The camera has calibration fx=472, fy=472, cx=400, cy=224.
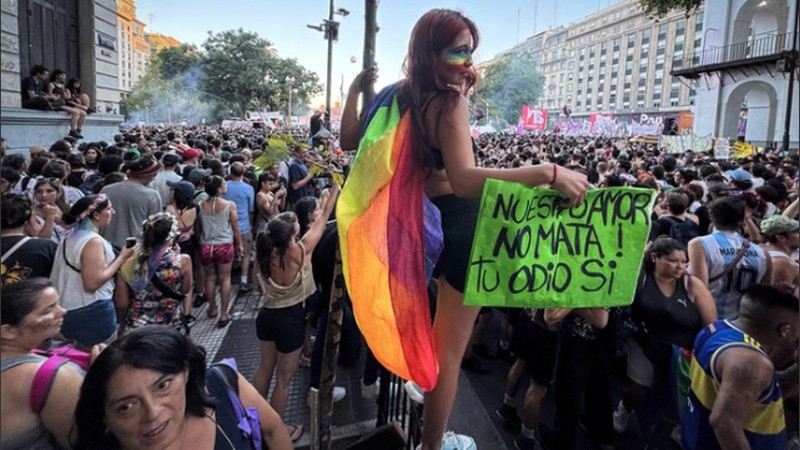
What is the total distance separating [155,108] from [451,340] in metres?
74.1

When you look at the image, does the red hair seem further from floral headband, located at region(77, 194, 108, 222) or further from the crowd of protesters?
floral headband, located at region(77, 194, 108, 222)

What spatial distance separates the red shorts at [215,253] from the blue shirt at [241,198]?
679 millimetres

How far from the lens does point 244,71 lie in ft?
161

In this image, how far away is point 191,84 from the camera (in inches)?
Answer: 2167

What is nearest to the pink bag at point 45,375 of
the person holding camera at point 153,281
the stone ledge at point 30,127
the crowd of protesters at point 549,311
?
the crowd of protesters at point 549,311

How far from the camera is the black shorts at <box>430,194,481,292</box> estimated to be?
6.86ft

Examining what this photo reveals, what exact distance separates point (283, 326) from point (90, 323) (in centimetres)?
160

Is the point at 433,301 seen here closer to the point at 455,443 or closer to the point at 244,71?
the point at 455,443

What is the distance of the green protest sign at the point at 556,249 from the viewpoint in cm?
196

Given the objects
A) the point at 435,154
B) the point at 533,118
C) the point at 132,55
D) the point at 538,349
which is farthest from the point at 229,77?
the point at 435,154

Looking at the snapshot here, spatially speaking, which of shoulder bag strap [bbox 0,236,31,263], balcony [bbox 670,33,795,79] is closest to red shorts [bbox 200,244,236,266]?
shoulder bag strap [bbox 0,236,31,263]

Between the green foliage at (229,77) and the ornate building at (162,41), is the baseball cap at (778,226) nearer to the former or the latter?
the green foliage at (229,77)

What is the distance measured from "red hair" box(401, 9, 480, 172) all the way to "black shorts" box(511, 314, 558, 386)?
2.66 meters

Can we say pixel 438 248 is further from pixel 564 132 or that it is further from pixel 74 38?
pixel 564 132
